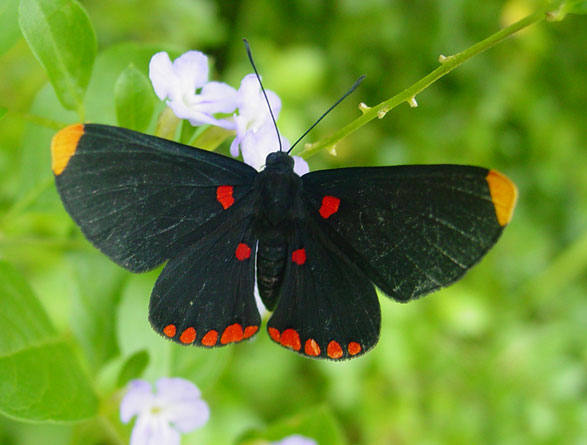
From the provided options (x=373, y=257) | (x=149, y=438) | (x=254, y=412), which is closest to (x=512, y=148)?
(x=254, y=412)

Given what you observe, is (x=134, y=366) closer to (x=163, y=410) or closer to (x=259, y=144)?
(x=163, y=410)

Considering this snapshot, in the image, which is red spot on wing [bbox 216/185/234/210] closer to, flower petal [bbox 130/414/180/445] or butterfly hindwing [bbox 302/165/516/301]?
butterfly hindwing [bbox 302/165/516/301]

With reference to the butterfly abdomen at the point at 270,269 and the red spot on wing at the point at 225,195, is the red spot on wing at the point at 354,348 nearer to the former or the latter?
the butterfly abdomen at the point at 270,269

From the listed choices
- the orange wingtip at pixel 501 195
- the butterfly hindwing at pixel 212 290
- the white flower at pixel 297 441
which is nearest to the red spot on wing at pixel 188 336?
the butterfly hindwing at pixel 212 290

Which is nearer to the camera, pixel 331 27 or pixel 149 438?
pixel 149 438

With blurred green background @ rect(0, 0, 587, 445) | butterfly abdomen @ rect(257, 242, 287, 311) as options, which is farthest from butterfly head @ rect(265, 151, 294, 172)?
blurred green background @ rect(0, 0, 587, 445)

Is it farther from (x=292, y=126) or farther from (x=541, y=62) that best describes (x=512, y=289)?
(x=292, y=126)
